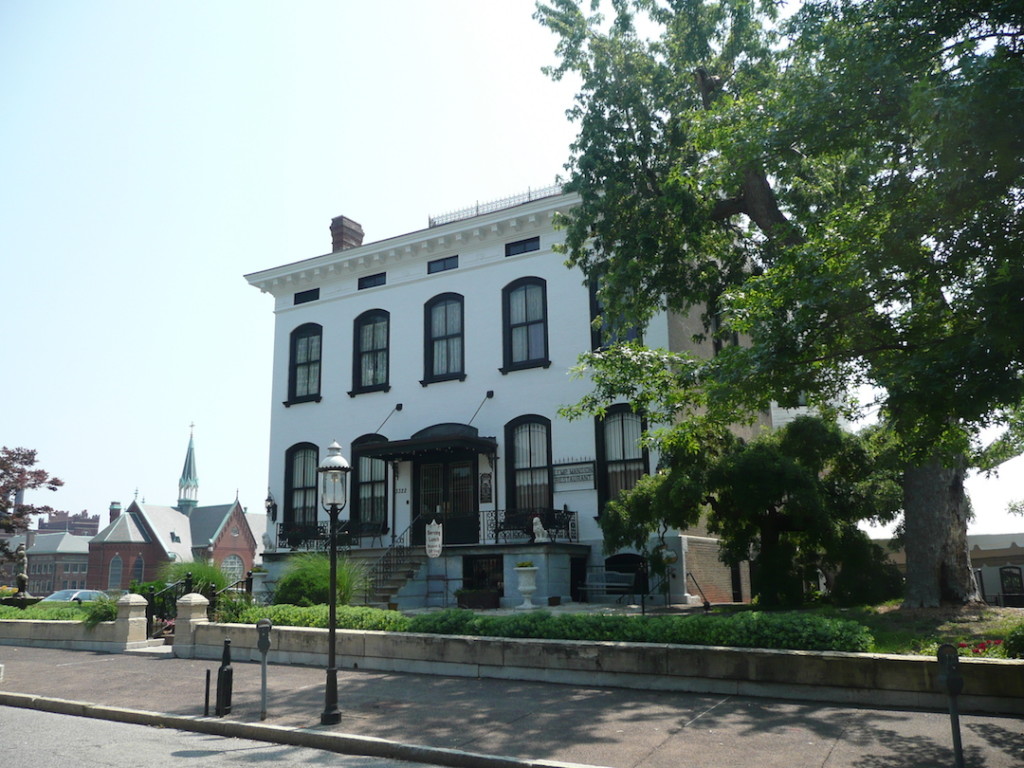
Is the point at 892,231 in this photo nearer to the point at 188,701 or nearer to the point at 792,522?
the point at 792,522

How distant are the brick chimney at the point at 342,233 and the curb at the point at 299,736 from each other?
65.4 ft

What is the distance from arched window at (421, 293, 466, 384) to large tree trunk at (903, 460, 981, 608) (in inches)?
568

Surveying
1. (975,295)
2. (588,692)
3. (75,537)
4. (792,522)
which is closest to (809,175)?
(792,522)

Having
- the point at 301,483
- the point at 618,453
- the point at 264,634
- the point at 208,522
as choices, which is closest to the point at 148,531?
the point at 208,522

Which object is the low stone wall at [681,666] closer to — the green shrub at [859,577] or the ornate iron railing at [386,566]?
the ornate iron railing at [386,566]

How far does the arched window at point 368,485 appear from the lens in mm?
25578

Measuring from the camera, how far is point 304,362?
93.4 feet

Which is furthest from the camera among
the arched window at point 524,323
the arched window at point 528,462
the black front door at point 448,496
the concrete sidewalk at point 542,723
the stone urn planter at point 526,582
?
the arched window at point 524,323

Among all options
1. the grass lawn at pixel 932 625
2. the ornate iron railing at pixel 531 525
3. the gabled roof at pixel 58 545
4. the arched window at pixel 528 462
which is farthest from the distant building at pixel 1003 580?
the gabled roof at pixel 58 545

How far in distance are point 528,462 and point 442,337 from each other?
5.01 m

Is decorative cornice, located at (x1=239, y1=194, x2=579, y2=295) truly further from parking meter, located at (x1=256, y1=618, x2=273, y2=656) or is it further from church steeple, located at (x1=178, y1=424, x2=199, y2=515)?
church steeple, located at (x1=178, y1=424, x2=199, y2=515)

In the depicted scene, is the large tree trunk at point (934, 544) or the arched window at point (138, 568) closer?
the large tree trunk at point (934, 544)

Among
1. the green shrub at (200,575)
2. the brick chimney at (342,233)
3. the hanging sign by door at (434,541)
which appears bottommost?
the green shrub at (200,575)

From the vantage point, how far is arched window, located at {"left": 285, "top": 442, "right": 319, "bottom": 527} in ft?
89.5
